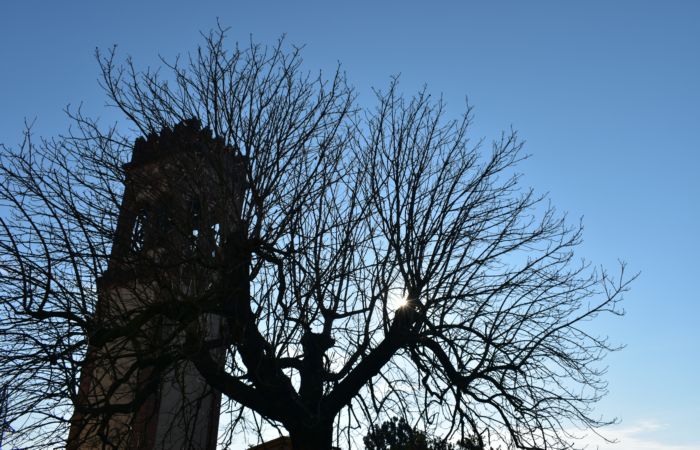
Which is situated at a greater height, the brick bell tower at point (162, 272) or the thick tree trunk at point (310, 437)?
the brick bell tower at point (162, 272)

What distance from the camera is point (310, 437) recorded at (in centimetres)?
781

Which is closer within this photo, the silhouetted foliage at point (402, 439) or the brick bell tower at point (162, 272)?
the brick bell tower at point (162, 272)

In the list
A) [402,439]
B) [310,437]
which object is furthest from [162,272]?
[402,439]

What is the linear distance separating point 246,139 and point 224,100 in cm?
80

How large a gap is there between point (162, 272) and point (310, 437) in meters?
2.92

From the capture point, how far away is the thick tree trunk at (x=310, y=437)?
780 cm

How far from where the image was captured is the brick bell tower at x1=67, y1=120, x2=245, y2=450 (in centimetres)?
678

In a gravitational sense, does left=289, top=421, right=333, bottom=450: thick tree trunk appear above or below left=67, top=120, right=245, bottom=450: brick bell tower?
below

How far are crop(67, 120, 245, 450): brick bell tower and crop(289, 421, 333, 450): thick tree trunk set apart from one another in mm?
1267

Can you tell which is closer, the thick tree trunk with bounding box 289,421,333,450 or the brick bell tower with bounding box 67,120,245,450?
the brick bell tower with bounding box 67,120,245,450

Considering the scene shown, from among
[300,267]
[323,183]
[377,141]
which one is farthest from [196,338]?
[377,141]

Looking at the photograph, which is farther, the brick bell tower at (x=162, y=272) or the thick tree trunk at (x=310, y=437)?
the thick tree trunk at (x=310, y=437)

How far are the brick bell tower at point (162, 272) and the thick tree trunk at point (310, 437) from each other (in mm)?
1267

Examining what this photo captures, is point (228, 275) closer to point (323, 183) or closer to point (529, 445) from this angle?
point (323, 183)
